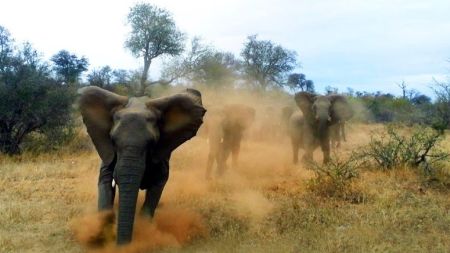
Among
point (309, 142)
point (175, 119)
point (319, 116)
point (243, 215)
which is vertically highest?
point (319, 116)

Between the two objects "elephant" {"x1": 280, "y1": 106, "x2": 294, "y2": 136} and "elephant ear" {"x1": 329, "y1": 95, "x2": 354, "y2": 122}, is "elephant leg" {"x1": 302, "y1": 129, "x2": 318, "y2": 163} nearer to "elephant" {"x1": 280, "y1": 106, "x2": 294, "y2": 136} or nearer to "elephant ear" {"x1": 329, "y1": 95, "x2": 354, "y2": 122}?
"elephant ear" {"x1": 329, "y1": 95, "x2": 354, "y2": 122}

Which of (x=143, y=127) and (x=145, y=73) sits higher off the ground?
(x=145, y=73)

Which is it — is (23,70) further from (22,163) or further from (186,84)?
(186,84)

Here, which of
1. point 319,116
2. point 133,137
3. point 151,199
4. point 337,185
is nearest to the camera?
point 133,137

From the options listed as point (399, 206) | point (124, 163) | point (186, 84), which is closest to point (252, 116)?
point (399, 206)

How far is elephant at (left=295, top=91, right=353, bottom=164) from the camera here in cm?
1521

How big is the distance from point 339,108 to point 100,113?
9577 mm

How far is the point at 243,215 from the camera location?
348 inches

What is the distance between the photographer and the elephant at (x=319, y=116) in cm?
1521

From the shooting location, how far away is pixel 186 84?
38.9 meters

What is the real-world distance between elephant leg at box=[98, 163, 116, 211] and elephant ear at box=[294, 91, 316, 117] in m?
8.94

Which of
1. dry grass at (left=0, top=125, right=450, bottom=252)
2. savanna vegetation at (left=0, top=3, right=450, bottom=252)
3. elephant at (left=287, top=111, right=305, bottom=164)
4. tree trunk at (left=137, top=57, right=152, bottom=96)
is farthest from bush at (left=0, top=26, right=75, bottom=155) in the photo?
tree trunk at (left=137, top=57, right=152, bottom=96)

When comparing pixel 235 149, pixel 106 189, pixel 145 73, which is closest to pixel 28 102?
pixel 235 149

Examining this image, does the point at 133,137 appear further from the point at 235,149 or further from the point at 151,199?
the point at 235,149
